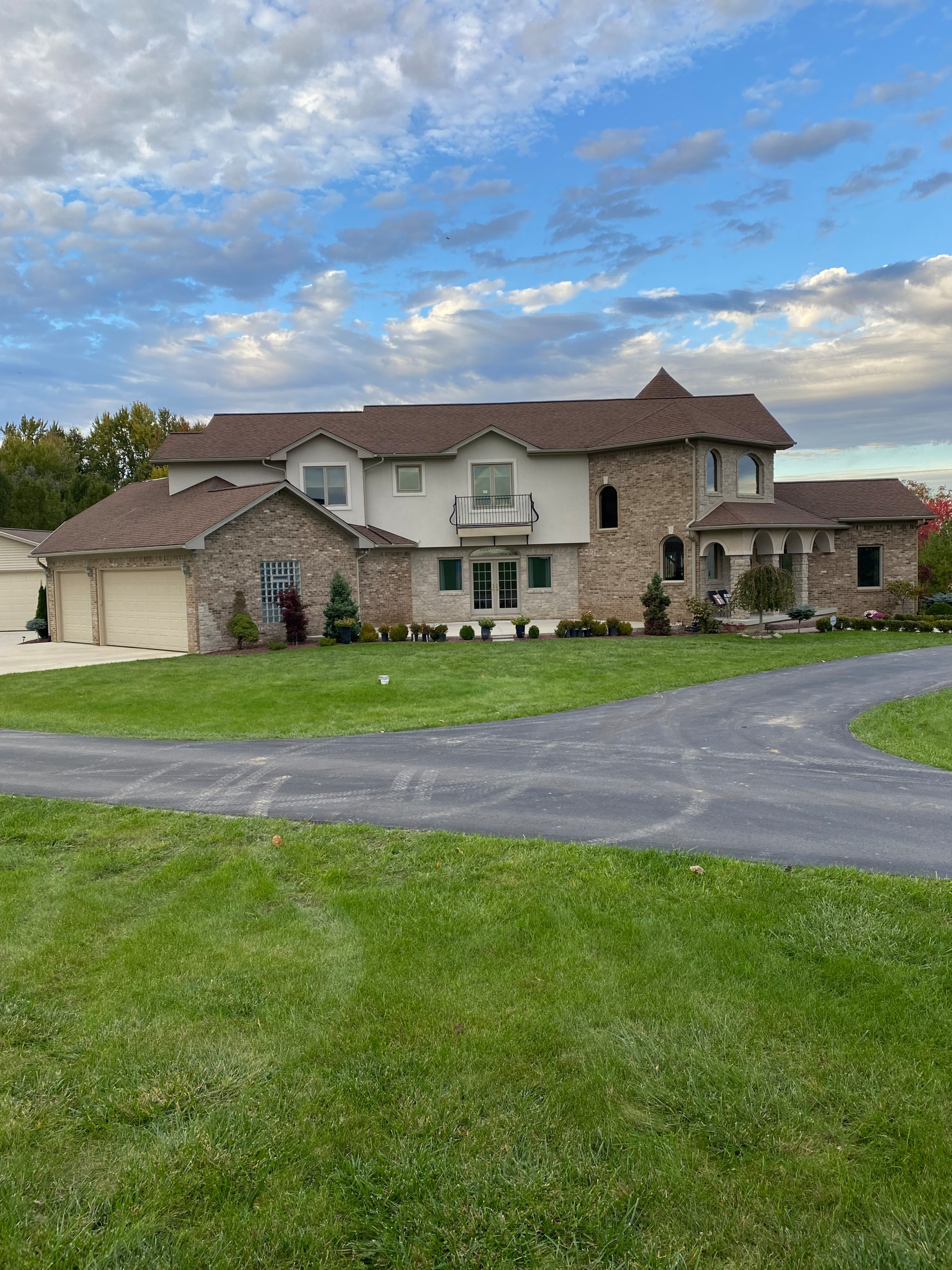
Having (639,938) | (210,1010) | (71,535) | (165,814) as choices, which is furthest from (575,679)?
(71,535)

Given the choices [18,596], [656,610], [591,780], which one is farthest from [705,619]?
[18,596]

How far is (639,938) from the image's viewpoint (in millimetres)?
5336

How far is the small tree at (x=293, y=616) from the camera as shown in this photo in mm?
26141

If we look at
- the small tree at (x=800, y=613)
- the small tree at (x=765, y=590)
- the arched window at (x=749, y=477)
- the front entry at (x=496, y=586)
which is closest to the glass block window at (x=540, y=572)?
the front entry at (x=496, y=586)

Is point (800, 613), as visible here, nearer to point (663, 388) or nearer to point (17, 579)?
point (663, 388)

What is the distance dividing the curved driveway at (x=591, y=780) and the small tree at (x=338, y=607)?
1367 centimetres

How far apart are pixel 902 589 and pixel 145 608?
27510 mm

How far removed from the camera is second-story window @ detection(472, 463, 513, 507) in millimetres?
33094

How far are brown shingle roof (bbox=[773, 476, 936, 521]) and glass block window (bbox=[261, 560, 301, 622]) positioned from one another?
20438mm

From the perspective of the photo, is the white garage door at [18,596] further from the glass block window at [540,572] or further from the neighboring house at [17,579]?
the glass block window at [540,572]

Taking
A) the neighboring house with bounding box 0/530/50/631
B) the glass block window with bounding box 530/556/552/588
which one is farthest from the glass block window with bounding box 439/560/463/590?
the neighboring house with bounding box 0/530/50/631

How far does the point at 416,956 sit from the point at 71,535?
3014cm

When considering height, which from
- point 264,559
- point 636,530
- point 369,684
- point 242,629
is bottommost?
point 369,684

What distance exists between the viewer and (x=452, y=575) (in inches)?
1316
